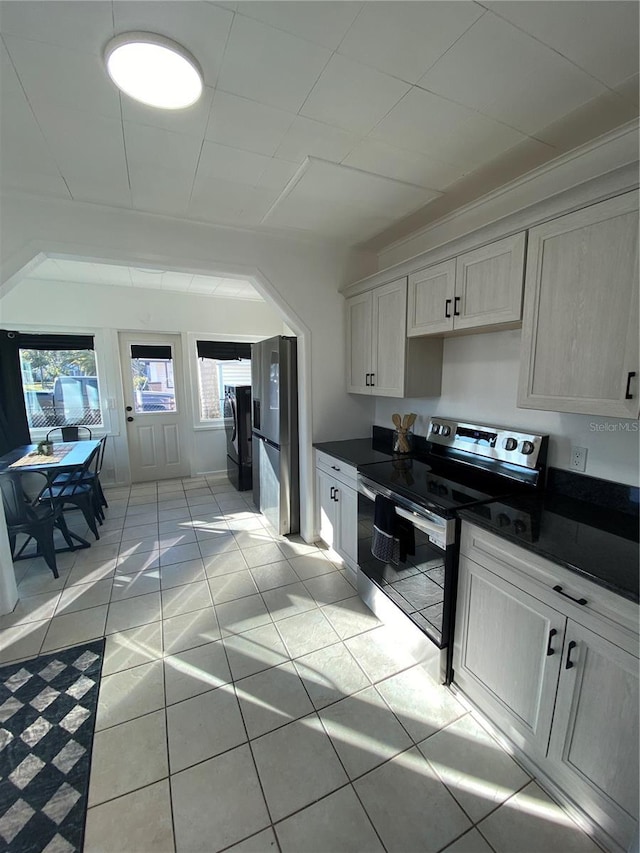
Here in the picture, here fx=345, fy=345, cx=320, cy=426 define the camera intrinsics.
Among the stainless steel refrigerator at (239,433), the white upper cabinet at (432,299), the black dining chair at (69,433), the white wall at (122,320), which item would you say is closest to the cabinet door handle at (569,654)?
the white upper cabinet at (432,299)

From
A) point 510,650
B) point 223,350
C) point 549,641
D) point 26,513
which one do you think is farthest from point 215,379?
point 549,641

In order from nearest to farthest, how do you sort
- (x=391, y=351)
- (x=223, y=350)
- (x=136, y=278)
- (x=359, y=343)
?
(x=391, y=351) < (x=359, y=343) < (x=136, y=278) < (x=223, y=350)

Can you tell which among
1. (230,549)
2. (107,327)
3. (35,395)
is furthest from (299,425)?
(35,395)

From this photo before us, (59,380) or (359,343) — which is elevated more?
(359,343)

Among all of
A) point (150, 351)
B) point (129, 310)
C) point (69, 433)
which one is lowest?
point (69, 433)

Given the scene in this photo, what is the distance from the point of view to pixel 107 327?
4.29 metres

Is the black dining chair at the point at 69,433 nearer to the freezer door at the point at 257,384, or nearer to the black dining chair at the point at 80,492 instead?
the black dining chair at the point at 80,492

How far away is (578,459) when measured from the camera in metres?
1.67

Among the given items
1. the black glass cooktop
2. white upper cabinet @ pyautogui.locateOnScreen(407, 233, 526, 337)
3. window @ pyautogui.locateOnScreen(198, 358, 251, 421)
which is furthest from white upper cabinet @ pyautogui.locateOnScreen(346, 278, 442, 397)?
window @ pyautogui.locateOnScreen(198, 358, 251, 421)

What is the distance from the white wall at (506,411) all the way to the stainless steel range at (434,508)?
3.5 inches

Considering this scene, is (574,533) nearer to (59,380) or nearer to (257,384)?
(257,384)

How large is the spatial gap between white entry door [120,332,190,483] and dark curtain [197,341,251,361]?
0.33 metres

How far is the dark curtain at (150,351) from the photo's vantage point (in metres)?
4.60

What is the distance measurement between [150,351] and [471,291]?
A: 13.8 feet
